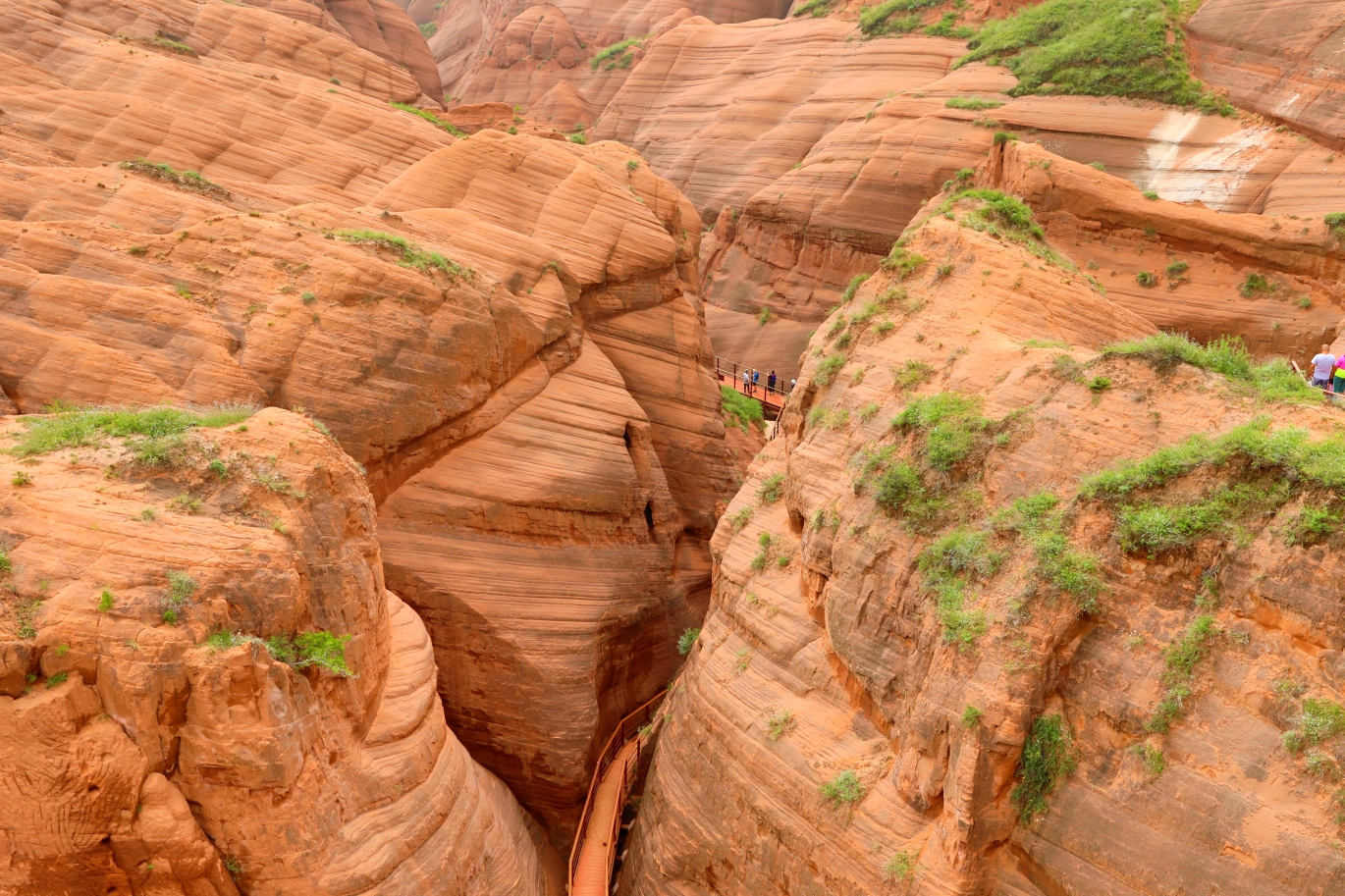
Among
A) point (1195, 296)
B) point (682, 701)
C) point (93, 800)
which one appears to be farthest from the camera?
point (1195, 296)

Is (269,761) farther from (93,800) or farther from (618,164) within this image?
(618,164)

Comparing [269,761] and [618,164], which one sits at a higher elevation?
[618,164]

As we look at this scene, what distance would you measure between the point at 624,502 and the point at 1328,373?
14.8 metres

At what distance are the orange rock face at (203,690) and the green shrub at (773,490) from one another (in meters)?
7.51

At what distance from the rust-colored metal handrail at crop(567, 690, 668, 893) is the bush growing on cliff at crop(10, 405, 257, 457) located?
11.3m

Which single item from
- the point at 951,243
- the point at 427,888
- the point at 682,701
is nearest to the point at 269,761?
the point at 427,888

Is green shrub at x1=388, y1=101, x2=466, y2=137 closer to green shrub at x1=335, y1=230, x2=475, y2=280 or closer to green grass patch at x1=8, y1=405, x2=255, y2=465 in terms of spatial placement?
green shrub at x1=335, y1=230, x2=475, y2=280

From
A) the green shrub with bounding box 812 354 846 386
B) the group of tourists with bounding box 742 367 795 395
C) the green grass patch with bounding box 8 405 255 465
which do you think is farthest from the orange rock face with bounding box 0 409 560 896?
the group of tourists with bounding box 742 367 795 395

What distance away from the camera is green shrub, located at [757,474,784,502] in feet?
55.8

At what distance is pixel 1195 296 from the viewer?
23.7 metres

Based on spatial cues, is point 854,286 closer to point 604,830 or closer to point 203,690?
point 604,830

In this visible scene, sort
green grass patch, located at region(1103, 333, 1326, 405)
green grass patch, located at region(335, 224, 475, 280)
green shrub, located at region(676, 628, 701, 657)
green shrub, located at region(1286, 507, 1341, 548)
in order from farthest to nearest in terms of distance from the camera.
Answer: green shrub, located at region(676, 628, 701, 657) < green grass patch, located at region(335, 224, 475, 280) < green grass patch, located at region(1103, 333, 1326, 405) < green shrub, located at region(1286, 507, 1341, 548)

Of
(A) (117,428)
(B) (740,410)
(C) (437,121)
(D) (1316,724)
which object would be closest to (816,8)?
(C) (437,121)

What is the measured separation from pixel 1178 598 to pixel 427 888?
10416 millimetres
